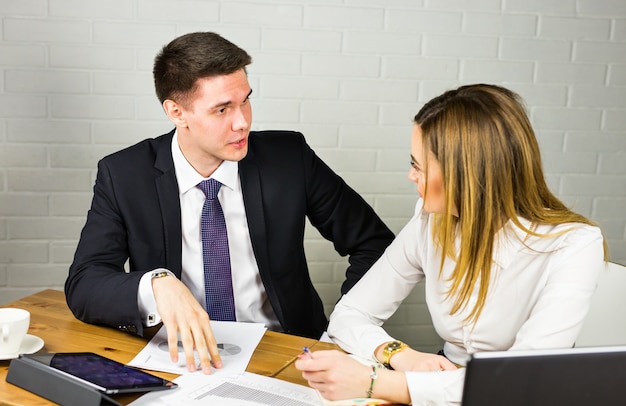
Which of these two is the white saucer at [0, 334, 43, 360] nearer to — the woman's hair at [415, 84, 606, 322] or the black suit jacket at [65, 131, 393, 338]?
the black suit jacket at [65, 131, 393, 338]

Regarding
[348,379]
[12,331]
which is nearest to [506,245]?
[348,379]

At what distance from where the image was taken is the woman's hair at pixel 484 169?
133 cm

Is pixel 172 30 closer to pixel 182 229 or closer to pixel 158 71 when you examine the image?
pixel 158 71

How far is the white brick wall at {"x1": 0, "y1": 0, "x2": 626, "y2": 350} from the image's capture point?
2.61 m

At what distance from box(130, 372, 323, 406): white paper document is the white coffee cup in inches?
12.3

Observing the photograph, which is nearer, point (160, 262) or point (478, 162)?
point (478, 162)

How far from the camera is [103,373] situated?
4.10 feet

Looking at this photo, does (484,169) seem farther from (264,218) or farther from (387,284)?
(264,218)

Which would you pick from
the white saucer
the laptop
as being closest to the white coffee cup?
the white saucer

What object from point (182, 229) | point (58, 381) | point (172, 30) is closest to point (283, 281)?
point (182, 229)

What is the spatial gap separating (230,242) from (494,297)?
2.68ft

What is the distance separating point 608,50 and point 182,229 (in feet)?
6.55

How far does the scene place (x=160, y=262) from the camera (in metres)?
1.90

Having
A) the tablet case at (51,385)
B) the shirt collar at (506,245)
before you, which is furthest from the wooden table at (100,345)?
the shirt collar at (506,245)
